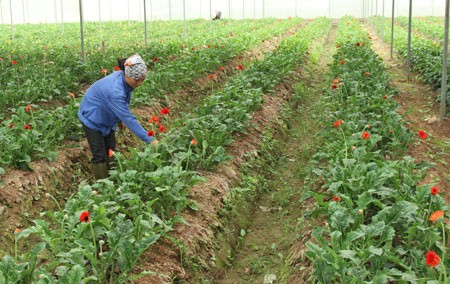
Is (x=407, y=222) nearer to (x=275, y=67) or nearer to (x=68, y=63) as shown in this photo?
(x=275, y=67)

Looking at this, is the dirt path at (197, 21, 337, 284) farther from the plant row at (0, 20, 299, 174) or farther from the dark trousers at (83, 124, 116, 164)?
the plant row at (0, 20, 299, 174)

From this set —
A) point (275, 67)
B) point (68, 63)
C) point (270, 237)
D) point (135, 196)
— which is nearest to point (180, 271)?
point (135, 196)

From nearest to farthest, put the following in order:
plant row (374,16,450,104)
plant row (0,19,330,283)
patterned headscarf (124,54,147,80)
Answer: plant row (0,19,330,283)
patterned headscarf (124,54,147,80)
plant row (374,16,450,104)

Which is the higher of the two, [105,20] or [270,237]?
[105,20]

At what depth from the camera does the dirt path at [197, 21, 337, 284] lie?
4312 millimetres

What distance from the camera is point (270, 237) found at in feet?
16.6

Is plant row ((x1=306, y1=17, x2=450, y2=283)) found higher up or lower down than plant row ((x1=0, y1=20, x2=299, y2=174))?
lower down

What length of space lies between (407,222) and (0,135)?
420 centimetres

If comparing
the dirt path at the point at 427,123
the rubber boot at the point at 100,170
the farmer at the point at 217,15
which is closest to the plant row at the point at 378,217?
the dirt path at the point at 427,123

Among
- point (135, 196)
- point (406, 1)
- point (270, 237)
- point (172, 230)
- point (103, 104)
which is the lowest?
point (270, 237)

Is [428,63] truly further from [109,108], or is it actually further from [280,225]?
[109,108]

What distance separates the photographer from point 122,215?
3.82m

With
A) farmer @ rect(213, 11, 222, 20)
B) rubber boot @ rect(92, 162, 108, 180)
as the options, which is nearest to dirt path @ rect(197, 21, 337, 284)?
rubber boot @ rect(92, 162, 108, 180)

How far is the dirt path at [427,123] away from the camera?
5484 millimetres
